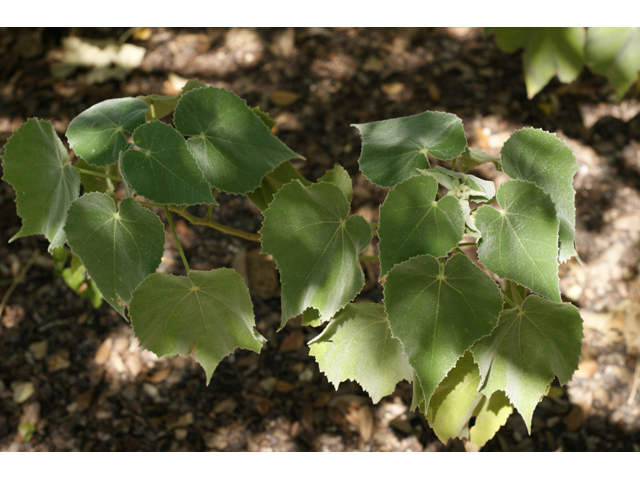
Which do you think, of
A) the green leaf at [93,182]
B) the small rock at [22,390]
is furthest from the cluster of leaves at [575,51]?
the small rock at [22,390]

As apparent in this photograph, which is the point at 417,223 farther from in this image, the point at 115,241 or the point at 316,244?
the point at 115,241

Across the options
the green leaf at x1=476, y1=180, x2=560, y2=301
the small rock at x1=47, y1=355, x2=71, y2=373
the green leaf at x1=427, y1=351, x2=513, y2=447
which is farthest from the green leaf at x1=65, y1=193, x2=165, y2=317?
the small rock at x1=47, y1=355, x2=71, y2=373

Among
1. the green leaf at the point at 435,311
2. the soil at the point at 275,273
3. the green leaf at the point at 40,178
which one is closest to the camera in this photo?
the green leaf at the point at 435,311

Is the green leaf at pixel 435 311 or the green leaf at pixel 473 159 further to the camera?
the green leaf at pixel 473 159

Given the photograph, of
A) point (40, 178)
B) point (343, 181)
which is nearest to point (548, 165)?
point (343, 181)

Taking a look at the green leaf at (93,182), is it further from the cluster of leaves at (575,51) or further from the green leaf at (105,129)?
the cluster of leaves at (575,51)

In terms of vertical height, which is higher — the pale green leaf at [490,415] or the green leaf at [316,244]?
the green leaf at [316,244]

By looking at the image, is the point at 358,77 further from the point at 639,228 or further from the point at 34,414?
the point at 34,414
